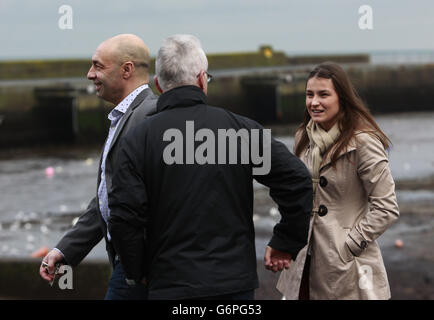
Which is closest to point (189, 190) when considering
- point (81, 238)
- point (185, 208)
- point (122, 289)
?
point (185, 208)

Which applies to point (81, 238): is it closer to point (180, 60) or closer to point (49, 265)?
point (49, 265)

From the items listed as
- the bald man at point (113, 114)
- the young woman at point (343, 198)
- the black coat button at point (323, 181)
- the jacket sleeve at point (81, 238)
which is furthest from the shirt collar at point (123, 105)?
the black coat button at point (323, 181)

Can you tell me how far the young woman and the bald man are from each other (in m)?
0.86

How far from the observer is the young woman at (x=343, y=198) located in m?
3.67

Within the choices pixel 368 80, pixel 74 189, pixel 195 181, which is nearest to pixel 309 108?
pixel 195 181

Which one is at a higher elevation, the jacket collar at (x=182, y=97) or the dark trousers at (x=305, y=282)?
the jacket collar at (x=182, y=97)

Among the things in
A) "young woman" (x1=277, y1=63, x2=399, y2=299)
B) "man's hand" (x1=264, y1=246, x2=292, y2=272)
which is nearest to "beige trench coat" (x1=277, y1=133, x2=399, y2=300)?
"young woman" (x1=277, y1=63, x2=399, y2=299)

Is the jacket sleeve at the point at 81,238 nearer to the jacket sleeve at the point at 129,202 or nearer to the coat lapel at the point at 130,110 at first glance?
the coat lapel at the point at 130,110

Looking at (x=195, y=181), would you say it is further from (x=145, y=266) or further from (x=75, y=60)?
(x=75, y=60)

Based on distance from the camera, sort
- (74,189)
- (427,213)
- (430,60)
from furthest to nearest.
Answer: (430,60) → (74,189) → (427,213)

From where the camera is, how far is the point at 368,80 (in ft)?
115

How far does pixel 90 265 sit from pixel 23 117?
66.9 feet

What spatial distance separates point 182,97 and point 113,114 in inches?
25.8

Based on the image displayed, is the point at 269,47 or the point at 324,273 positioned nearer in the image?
the point at 324,273
